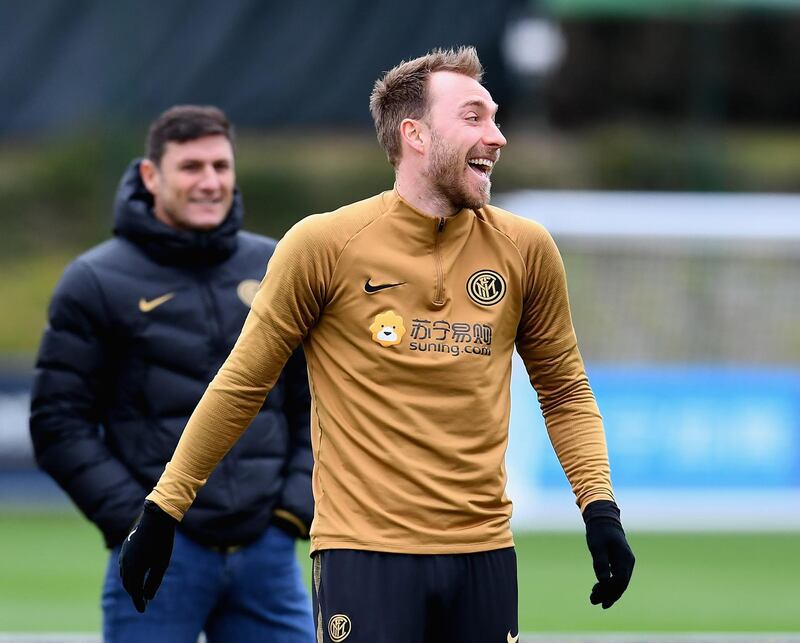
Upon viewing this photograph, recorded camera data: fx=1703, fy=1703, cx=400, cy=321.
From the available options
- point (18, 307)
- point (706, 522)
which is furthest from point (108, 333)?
point (18, 307)

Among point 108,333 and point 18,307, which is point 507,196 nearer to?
point 18,307

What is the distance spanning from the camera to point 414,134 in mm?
4188

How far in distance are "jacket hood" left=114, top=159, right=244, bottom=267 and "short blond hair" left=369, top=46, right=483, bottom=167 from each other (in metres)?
1.00

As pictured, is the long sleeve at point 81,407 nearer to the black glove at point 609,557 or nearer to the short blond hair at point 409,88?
the short blond hair at point 409,88

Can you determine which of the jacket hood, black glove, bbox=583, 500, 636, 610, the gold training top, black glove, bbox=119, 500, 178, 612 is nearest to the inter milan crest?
the gold training top

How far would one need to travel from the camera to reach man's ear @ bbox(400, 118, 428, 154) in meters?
4.16

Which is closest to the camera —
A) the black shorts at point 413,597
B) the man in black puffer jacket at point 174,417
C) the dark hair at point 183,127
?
the black shorts at point 413,597

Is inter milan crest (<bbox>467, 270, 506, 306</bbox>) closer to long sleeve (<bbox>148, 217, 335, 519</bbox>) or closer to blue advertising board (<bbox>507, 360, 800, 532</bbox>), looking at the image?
long sleeve (<bbox>148, 217, 335, 519</bbox>)

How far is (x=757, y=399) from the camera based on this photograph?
13484 millimetres

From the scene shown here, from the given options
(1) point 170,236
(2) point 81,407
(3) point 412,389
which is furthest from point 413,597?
(1) point 170,236

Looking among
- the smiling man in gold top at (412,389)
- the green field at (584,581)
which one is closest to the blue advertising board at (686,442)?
the green field at (584,581)

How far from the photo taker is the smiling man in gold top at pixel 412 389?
400 cm

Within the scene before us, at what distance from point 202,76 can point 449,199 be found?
1405cm

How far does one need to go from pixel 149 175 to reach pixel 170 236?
279 millimetres
